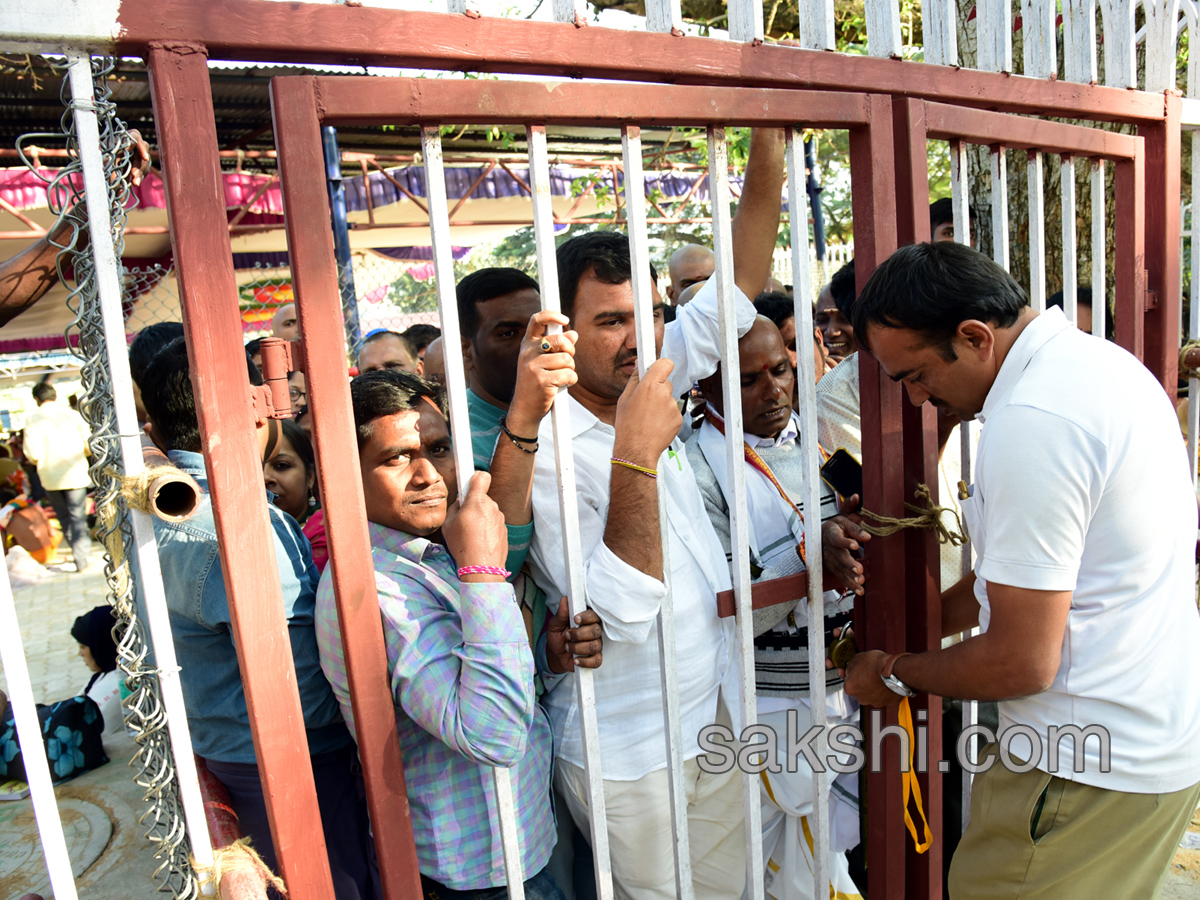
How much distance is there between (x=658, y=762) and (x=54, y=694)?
4779mm

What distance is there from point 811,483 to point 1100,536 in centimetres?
55

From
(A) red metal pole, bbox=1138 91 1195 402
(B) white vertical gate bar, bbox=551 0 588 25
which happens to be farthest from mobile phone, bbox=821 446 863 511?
(A) red metal pole, bbox=1138 91 1195 402

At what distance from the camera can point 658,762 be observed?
5.85 feet

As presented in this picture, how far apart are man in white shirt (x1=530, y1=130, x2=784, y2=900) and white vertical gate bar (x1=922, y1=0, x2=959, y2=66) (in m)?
0.43

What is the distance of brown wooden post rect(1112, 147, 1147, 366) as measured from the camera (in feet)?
7.82

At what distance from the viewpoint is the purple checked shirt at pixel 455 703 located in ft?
4.37

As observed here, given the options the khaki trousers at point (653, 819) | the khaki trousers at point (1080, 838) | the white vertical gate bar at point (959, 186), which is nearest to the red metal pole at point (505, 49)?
the white vertical gate bar at point (959, 186)

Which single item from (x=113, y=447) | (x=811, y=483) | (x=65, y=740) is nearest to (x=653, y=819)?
(x=811, y=483)

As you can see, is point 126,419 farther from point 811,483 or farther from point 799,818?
point 799,818

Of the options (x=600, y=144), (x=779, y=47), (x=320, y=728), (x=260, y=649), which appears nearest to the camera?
(x=260, y=649)

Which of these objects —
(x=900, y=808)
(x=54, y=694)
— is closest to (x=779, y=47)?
(x=900, y=808)

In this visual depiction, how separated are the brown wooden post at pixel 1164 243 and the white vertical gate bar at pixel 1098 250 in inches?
12.6

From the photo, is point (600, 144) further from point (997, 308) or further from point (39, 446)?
point (997, 308)

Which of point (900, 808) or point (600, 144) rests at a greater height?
point (600, 144)
